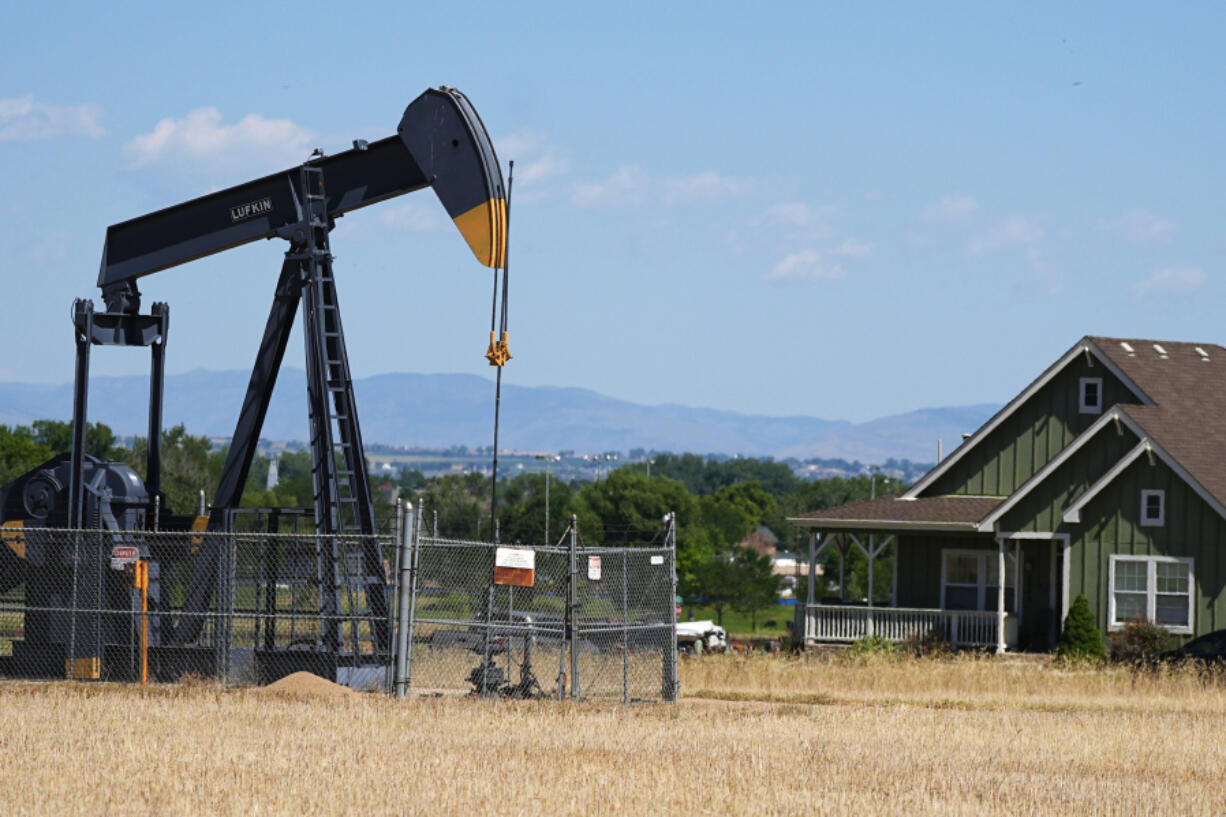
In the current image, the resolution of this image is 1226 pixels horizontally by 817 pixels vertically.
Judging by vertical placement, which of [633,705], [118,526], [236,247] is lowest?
[633,705]

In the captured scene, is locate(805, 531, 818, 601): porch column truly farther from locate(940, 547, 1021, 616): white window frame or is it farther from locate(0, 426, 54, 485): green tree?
locate(0, 426, 54, 485): green tree

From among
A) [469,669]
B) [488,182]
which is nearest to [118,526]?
[469,669]

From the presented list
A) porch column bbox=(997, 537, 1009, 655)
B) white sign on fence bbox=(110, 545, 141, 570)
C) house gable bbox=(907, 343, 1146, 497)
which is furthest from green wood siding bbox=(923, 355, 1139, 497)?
white sign on fence bbox=(110, 545, 141, 570)

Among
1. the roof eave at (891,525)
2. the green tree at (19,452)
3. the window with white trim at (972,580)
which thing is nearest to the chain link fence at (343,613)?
the roof eave at (891,525)

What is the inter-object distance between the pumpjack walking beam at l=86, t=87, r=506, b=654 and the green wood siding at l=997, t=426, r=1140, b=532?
15068mm

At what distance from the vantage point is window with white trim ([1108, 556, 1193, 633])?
1240 inches

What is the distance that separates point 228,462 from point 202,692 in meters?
4.67

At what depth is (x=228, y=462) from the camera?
77.6ft

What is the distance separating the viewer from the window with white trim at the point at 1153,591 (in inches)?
1240

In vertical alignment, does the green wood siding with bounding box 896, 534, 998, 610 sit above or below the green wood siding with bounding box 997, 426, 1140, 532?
below

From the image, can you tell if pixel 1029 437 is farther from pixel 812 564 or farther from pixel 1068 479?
pixel 812 564

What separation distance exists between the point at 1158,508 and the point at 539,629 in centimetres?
1585

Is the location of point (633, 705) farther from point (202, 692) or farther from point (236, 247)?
point (236, 247)

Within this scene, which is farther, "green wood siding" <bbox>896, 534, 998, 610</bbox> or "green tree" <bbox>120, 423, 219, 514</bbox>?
"green tree" <bbox>120, 423, 219, 514</bbox>
